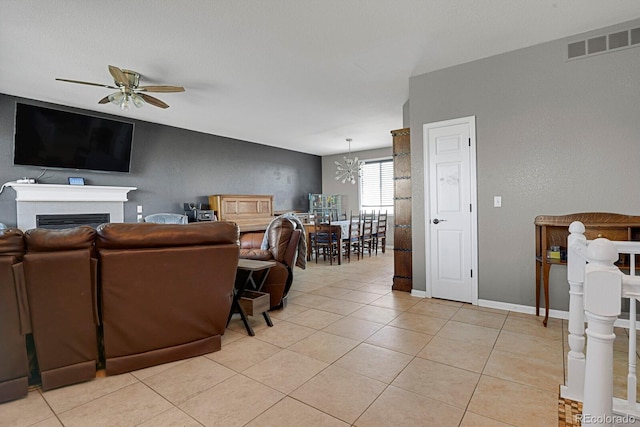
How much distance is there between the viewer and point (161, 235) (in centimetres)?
212

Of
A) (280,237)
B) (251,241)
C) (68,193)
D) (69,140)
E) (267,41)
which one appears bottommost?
(251,241)

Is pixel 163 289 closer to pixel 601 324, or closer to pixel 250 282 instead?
pixel 250 282

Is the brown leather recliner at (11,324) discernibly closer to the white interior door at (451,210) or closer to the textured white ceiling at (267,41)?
the textured white ceiling at (267,41)

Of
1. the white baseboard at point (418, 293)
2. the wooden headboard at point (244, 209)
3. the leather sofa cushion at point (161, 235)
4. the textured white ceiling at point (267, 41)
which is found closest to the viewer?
the leather sofa cushion at point (161, 235)

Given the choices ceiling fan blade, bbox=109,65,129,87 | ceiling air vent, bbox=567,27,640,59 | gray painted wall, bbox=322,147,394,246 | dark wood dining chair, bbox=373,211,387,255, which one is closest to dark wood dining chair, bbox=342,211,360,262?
dark wood dining chair, bbox=373,211,387,255

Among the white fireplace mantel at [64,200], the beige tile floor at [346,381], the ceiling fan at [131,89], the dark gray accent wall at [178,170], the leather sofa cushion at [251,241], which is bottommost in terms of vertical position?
the beige tile floor at [346,381]

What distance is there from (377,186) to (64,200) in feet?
22.2

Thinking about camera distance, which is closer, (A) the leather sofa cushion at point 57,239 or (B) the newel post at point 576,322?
(B) the newel post at point 576,322

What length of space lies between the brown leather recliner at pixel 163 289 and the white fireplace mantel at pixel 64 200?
3567 mm

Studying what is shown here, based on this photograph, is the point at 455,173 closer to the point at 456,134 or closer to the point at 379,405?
the point at 456,134

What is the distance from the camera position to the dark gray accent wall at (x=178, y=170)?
4.39 metres

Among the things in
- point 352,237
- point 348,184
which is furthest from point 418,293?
point 348,184

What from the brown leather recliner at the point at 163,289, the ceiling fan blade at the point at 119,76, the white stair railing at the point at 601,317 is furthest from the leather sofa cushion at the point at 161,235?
the white stair railing at the point at 601,317

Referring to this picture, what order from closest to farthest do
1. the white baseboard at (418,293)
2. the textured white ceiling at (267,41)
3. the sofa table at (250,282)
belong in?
the textured white ceiling at (267,41), the sofa table at (250,282), the white baseboard at (418,293)
